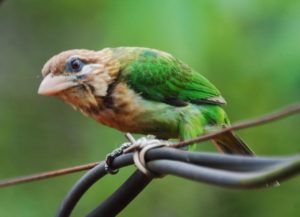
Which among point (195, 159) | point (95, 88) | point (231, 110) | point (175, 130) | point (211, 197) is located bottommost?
point (211, 197)

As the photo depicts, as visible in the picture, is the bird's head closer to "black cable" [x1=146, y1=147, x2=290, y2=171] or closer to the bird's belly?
the bird's belly

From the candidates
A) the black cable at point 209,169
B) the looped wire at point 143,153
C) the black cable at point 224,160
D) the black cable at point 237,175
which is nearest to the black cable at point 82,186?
the black cable at point 209,169

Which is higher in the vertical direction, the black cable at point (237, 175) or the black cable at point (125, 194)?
the black cable at point (237, 175)

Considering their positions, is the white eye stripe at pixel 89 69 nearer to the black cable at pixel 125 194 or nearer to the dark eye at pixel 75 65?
the dark eye at pixel 75 65

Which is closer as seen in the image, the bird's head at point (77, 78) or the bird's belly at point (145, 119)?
the bird's head at point (77, 78)

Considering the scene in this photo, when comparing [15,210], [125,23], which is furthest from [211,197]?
[125,23]

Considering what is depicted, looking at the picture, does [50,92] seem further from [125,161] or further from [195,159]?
[195,159]

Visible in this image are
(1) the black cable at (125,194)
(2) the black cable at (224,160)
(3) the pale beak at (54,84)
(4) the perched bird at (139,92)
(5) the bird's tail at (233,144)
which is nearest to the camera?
(2) the black cable at (224,160)
